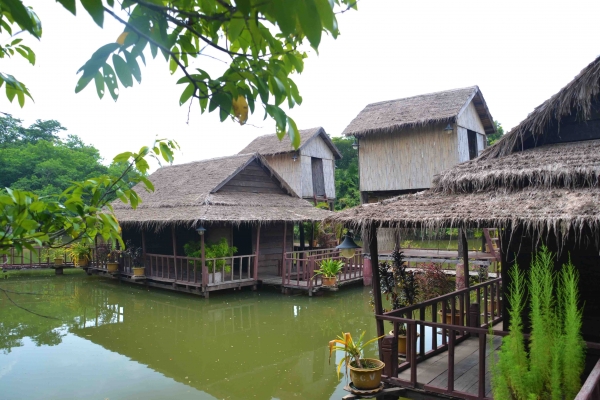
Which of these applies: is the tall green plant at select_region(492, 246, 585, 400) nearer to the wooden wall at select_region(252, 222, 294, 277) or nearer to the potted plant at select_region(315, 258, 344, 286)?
the potted plant at select_region(315, 258, 344, 286)

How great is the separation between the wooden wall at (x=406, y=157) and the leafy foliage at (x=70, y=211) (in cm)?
1396

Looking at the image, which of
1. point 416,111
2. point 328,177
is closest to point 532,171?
point 416,111

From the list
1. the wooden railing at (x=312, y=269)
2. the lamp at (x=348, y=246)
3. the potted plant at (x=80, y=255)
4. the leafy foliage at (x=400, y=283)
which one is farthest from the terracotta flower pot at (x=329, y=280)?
the potted plant at (x=80, y=255)

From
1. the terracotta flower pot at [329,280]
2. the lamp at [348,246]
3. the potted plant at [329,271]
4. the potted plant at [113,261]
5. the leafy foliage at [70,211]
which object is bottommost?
the terracotta flower pot at [329,280]

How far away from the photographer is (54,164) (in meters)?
28.6

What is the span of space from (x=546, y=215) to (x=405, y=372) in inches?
101

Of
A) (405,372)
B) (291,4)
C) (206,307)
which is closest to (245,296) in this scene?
(206,307)

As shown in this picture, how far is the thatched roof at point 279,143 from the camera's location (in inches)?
931

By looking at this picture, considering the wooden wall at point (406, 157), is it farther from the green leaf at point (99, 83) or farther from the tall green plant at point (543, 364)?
the green leaf at point (99, 83)

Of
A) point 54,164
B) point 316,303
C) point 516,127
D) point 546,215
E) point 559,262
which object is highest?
point 54,164

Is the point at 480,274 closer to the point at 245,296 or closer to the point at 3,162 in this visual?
the point at 245,296

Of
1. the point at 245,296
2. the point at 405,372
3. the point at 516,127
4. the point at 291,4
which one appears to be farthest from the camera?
the point at 245,296

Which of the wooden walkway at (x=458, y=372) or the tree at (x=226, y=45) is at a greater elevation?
the tree at (x=226, y=45)

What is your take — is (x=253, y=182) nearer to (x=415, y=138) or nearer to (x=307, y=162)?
(x=415, y=138)
